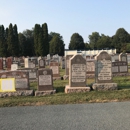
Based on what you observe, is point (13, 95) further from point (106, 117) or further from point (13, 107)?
point (106, 117)

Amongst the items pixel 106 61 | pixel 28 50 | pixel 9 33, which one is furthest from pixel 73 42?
pixel 106 61

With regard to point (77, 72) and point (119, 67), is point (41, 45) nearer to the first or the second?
point (119, 67)

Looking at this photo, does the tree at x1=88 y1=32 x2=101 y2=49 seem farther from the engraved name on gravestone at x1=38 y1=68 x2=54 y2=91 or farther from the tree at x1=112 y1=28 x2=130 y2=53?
→ the engraved name on gravestone at x1=38 y1=68 x2=54 y2=91

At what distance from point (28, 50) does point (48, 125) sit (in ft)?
245

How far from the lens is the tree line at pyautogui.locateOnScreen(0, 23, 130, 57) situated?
58219mm

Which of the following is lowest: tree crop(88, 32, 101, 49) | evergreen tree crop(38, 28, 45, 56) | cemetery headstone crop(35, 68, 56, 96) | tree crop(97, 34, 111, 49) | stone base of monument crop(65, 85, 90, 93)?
stone base of monument crop(65, 85, 90, 93)

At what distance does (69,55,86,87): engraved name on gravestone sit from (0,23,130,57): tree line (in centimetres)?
4914

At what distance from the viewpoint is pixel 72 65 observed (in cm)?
920

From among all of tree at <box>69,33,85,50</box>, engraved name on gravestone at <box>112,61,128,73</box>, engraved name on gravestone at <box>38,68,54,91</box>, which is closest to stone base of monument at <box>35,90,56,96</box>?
engraved name on gravestone at <box>38,68,54,91</box>

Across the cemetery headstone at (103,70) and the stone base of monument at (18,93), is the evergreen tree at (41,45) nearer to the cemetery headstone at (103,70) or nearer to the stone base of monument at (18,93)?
the cemetery headstone at (103,70)

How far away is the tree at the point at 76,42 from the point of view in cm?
9275

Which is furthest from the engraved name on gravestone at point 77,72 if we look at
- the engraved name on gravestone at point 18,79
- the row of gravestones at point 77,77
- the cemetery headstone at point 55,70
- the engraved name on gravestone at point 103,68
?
the cemetery headstone at point 55,70

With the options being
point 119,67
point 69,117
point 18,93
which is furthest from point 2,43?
point 69,117

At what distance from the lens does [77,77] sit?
913cm
